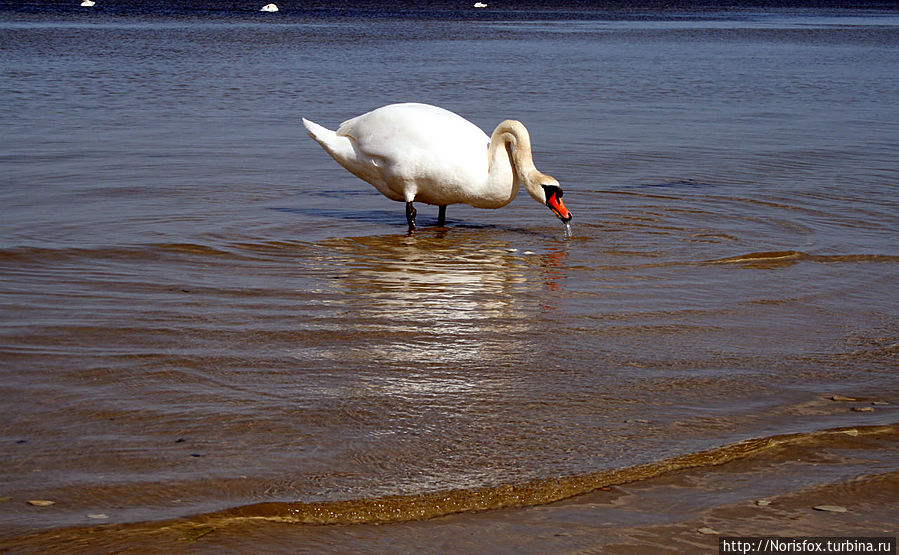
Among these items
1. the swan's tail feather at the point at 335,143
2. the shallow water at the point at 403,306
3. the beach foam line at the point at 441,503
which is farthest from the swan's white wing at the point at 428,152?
the beach foam line at the point at 441,503

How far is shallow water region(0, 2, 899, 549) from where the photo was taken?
→ 11.8 ft

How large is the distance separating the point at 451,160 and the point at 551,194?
69 cm

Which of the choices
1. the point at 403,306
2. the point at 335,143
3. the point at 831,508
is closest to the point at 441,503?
the point at 831,508

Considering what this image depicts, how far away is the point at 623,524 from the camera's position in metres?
3.17

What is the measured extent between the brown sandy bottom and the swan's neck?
4064 mm

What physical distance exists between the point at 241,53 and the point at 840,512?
799 inches

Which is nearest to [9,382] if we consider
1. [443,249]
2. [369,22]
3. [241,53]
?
[443,249]

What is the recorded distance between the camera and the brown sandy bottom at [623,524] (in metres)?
3.02

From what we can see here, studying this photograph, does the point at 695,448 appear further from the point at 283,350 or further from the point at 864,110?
the point at 864,110

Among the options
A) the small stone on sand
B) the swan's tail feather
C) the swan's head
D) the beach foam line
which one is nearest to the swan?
the swan's head

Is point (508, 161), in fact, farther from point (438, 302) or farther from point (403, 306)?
point (403, 306)

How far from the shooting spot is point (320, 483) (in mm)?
3385

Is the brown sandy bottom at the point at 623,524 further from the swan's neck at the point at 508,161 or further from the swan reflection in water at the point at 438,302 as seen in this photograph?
the swan's neck at the point at 508,161

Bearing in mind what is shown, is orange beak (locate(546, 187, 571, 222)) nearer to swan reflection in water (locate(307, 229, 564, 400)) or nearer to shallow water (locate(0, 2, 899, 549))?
shallow water (locate(0, 2, 899, 549))
